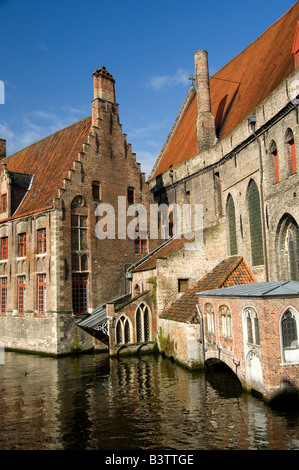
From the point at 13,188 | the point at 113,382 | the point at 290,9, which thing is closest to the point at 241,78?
the point at 290,9

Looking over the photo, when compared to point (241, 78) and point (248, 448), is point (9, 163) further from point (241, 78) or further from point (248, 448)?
point (248, 448)

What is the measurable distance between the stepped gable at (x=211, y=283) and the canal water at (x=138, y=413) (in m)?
1.75

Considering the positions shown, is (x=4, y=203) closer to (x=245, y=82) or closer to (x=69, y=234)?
(x=69, y=234)

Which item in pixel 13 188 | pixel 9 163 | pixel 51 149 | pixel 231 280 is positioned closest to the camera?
pixel 231 280

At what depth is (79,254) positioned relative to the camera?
1878 cm

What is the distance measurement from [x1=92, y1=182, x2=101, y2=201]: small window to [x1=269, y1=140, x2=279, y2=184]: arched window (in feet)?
29.6

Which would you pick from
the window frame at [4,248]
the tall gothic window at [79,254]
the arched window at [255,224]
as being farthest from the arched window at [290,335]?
the window frame at [4,248]

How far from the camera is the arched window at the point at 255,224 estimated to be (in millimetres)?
14305

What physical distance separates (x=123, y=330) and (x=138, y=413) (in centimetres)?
773

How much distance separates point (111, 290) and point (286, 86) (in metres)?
11.8

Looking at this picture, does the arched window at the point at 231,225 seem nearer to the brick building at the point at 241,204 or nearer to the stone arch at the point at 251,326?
the brick building at the point at 241,204

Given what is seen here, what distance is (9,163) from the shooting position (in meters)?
27.3

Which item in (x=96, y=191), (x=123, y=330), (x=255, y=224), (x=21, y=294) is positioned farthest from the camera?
(x=21, y=294)

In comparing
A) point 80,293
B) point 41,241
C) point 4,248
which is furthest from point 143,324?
point 4,248
